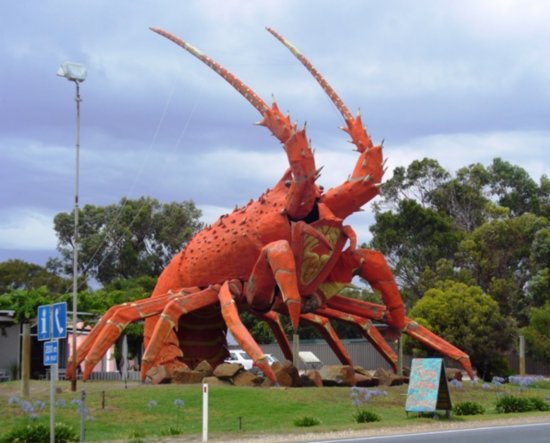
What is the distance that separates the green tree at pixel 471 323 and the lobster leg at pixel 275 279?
15697mm

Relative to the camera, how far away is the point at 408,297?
54.9m

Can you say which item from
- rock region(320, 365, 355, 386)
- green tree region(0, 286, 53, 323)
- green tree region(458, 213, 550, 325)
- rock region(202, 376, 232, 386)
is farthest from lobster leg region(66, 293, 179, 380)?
green tree region(458, 213, 550, 325)

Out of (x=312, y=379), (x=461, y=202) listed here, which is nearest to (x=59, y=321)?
(x=312, y=379)

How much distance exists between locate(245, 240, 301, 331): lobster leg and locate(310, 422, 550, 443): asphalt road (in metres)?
7.35

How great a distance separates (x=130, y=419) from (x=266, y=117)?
9.24 meters

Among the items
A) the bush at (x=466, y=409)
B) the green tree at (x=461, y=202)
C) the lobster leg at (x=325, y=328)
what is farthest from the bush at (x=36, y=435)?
the green tree at (x=461, y=202)

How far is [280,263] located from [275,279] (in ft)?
3.11

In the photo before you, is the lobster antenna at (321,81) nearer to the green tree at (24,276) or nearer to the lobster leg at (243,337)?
the lobster leg at (243,337)

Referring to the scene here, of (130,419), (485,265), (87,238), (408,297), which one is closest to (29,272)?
(87,238)

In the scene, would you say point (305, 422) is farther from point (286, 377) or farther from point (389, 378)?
point (389, 378)

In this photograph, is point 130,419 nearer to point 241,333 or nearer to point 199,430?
point 199,430

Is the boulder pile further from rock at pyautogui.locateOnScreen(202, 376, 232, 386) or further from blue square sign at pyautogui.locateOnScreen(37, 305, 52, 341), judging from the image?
blue square sign at pyautogui.locateOnScreen(37, 305, 52, 341)

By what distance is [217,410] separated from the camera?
20.1 m

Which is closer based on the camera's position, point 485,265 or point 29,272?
point 485,265
